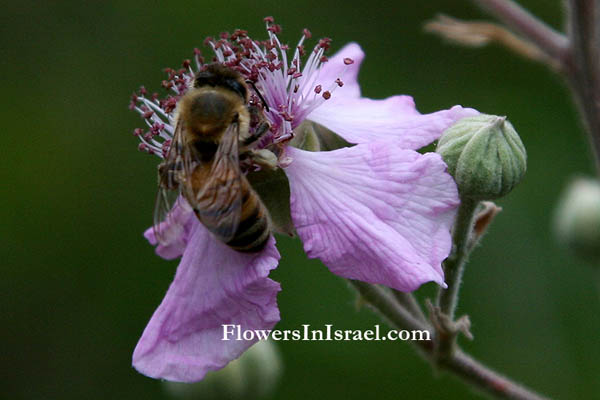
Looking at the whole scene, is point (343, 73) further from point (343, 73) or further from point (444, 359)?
point (444, 359)

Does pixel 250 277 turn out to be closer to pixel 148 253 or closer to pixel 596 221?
pixel 596 221

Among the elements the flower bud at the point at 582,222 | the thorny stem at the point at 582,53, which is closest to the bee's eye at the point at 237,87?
the thorny stem at the point at 582,53

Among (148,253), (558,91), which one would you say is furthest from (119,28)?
(558,91)

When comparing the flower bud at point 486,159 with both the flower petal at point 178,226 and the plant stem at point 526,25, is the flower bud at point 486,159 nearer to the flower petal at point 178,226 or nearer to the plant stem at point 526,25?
the flower petal at point 178,226

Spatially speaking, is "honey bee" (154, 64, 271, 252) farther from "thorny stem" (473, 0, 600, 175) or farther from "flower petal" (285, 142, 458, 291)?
"thorny stem" (473, 0, 600, 175)

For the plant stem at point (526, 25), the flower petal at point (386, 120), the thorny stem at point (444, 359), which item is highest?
the flower petal at point (386, 120)

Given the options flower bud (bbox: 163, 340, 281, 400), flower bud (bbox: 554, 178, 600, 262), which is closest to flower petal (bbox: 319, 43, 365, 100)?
flower bud (bbox: 163, 340, 281, 400)

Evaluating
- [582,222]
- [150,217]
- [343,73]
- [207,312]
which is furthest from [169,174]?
[150,217]
